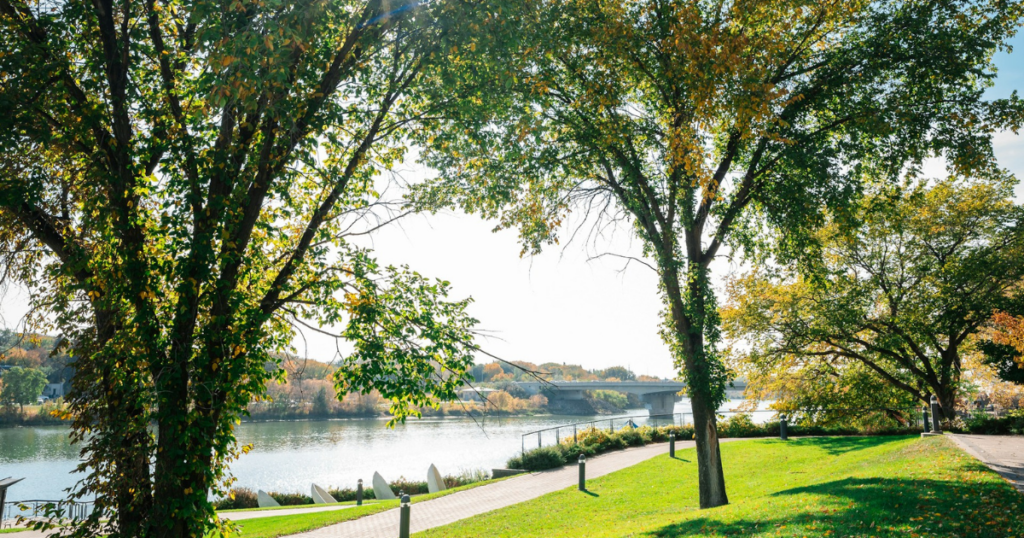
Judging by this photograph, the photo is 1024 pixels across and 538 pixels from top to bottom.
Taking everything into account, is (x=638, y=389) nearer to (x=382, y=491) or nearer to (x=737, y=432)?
(x=737, y=432)

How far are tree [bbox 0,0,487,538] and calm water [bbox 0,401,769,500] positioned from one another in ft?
53.7

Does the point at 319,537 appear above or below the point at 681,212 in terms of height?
below

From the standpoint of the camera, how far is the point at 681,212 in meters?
11.6

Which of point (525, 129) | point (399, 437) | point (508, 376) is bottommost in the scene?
point (399, 437)

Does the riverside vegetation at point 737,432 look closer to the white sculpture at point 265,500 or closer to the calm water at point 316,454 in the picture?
the calm water at point 316,454

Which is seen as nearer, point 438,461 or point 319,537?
point 319,537

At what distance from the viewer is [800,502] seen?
31.1 feet

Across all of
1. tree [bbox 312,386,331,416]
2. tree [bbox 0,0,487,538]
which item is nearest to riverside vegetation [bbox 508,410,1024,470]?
tree [bbox 0,0,487,538]

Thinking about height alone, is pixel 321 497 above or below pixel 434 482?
below

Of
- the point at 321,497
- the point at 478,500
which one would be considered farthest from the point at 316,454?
the point at 478,500

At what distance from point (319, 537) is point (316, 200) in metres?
6.81

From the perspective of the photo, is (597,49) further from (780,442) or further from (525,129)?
(780,442)

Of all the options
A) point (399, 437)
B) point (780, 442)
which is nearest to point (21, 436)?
point (399, 437)

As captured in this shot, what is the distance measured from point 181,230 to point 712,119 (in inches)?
316
